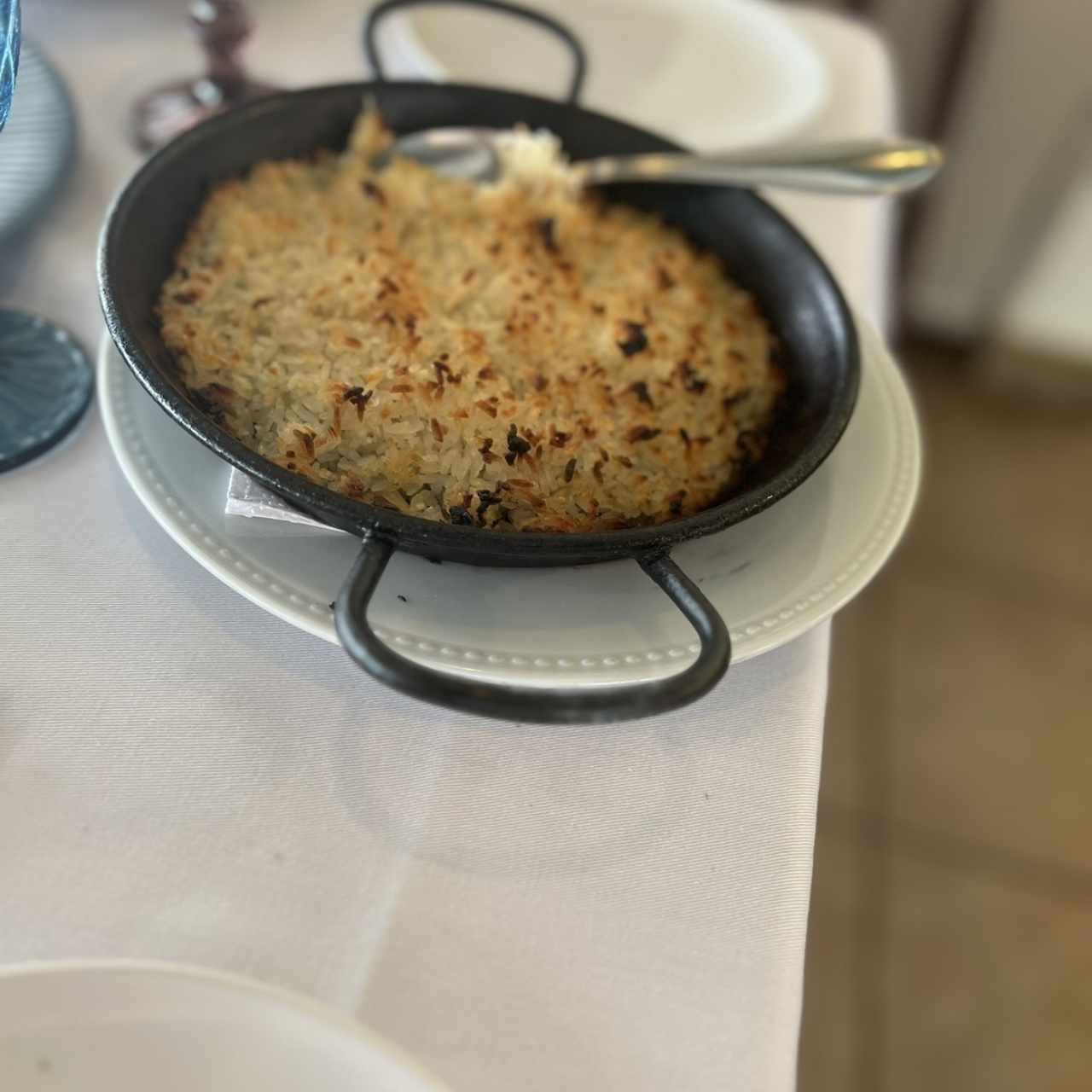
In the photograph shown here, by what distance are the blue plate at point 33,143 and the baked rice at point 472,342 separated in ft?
0.47

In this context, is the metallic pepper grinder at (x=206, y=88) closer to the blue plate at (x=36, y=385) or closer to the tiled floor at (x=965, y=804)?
the blue plate at (x=36, y=385)

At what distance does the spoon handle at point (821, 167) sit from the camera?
0.73 m

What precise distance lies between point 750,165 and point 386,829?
1.76 feet

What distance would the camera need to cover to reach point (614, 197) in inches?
31.5

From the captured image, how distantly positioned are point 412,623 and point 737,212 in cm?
43

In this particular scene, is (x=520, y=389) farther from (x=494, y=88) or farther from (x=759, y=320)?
(x=494, y=88)

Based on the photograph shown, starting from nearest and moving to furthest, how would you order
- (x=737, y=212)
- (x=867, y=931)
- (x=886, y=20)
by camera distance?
(x=737, y=212) < (x=867, y=931) < (x=886, y=20)

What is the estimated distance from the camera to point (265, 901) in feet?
1.49

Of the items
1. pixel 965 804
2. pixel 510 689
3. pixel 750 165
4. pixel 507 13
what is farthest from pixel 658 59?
pixel 965 804

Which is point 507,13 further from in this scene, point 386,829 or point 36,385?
point 386,829

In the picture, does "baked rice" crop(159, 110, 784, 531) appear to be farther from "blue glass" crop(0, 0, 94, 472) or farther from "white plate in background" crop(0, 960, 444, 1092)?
A: "white plate in background" crop(0, 960, 444, 1092)

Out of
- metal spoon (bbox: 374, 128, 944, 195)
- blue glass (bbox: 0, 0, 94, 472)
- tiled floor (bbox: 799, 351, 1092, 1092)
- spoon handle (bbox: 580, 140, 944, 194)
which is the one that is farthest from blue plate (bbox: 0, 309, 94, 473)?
tiled floor (bbox: 799, 351, 1092, 1092)

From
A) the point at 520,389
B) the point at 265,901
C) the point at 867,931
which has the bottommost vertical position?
the point at 867,931

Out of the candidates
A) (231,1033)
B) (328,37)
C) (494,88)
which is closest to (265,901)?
(231,1033)
